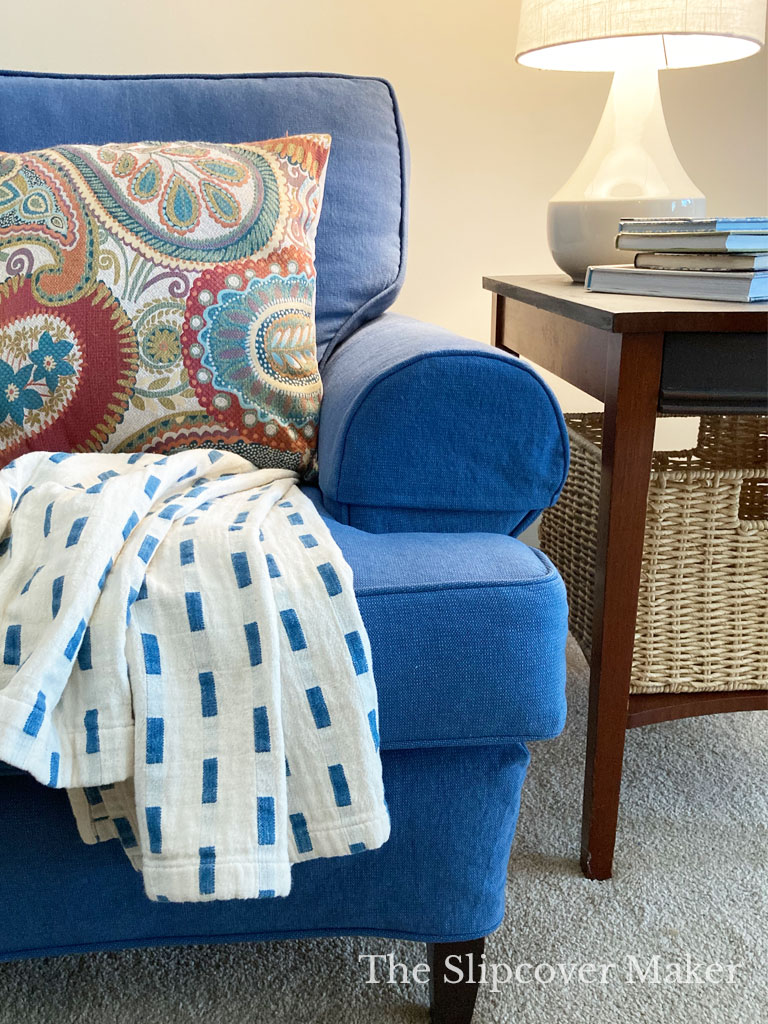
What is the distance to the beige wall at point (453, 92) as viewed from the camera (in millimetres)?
1683

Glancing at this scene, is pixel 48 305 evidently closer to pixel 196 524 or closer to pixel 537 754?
pixel 196 524

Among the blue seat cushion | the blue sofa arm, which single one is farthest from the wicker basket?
the blue seat cushion

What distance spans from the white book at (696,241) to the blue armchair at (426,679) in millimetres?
320

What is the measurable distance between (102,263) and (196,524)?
0.41 m

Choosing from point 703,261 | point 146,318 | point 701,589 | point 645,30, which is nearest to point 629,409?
point 703,261

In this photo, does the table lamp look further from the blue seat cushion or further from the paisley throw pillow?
the blue seat cushion

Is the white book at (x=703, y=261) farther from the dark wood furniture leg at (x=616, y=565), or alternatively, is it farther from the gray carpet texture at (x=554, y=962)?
the gray carpet texture at (x=554, y=962)

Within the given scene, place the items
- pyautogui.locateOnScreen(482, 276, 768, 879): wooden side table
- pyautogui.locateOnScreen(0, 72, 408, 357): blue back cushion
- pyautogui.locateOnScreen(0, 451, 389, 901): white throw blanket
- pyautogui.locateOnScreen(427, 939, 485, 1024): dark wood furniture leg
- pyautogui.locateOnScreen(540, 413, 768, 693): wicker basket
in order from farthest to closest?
pyautogui.locateOnScreen(0, 72, 408, 357): blue back cushion, pyautogui.locateOnScreen(540, 413, 768, 693): wicker basket, pyautogui.locateOnScreen(482, 276, 768, 879): wooden side table, pyautogui.locateOnScreen(427, 939, 485, 1024): dark wood furniture leg, pyautogui.locateOnScreen(0, 451, 389, 901): white throw blanket

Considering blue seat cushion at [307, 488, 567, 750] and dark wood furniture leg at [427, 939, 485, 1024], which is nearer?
blue seat cushion at [307, 488, 567, 750]

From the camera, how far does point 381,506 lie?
2.87 feet

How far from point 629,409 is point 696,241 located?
232mm

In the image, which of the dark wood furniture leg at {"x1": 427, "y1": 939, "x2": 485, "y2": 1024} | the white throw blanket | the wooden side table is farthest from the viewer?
the wooden side table

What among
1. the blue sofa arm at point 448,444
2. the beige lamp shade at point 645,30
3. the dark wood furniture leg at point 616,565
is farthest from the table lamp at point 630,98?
the blue sofa arm at point 448,444

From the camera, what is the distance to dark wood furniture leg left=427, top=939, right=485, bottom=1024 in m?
0.84
